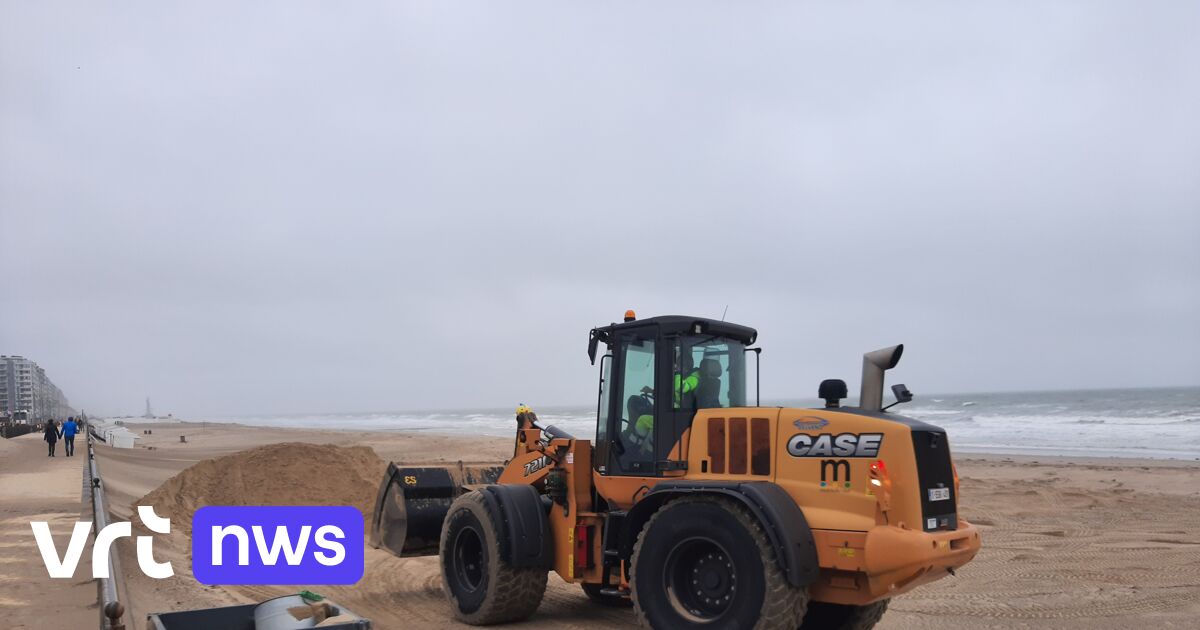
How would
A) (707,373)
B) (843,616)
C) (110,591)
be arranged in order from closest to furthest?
1. (110,591)
2. (843,616)
3. (707,373)

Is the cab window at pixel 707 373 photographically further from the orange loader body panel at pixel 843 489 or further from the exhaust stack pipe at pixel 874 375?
the exhaust stack pipe at pixel 874 375

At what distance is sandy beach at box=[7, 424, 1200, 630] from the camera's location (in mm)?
7895

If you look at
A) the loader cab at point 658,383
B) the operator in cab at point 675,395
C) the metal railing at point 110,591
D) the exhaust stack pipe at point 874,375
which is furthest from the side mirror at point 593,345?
the metal railing at point 110,591

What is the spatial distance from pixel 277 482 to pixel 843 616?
1144 centimetres

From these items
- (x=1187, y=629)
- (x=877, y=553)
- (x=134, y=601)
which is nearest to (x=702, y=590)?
(x=877, y=553)

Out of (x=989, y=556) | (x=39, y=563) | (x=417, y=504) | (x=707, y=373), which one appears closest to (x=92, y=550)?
(x=39, y=563)

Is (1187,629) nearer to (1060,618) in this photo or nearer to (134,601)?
(1060,618)

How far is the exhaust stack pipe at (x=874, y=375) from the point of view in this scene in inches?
249

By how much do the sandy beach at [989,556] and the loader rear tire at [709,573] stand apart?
1.58m

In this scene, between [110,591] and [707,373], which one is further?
[707,373]

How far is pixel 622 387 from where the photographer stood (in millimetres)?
7223

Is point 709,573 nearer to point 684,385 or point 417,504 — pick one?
point 684,385

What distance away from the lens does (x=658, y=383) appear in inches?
271

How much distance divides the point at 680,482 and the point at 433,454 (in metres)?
27.3
